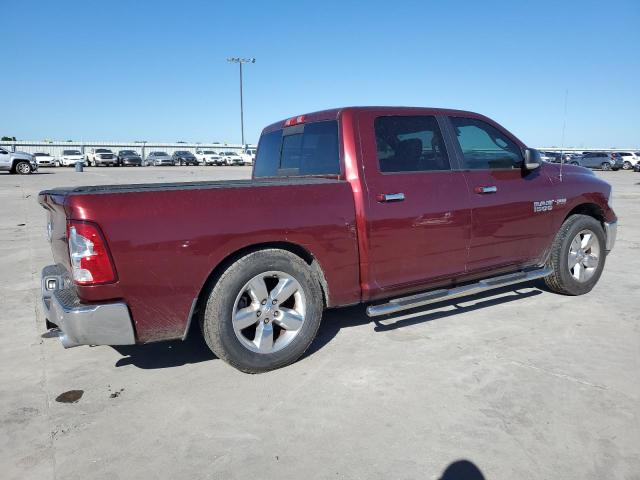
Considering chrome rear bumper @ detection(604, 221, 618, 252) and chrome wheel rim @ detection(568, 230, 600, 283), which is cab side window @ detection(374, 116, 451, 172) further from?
chrome rear bumper @ detection(604, 221, 618, 252)

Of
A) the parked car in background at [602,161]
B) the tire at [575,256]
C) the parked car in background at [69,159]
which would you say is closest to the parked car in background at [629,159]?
the parked car in background at [602,161]

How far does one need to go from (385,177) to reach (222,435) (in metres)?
2.10

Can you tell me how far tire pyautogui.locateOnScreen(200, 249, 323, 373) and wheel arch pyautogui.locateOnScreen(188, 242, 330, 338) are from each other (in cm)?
5

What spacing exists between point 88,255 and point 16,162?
32.7 meters

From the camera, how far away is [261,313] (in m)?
3.19

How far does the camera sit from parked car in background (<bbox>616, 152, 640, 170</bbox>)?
41.0 metres

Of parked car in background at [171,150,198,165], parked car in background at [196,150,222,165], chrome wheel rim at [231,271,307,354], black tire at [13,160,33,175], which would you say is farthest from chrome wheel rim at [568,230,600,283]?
parked car in background at [196,150,222,165]

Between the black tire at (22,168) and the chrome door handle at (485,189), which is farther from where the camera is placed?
the black tire at (22,168)

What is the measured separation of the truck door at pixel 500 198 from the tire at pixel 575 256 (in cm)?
23

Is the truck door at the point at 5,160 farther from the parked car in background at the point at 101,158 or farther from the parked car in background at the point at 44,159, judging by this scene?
the parked car in background at the point at 101,158

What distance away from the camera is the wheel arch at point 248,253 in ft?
10.0

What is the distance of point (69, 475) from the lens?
225cm

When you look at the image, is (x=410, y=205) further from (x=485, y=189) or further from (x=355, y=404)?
(x=355, y=404)

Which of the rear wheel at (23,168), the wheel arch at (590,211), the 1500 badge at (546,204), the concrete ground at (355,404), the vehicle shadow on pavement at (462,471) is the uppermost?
the rear wheel at (23,168)
